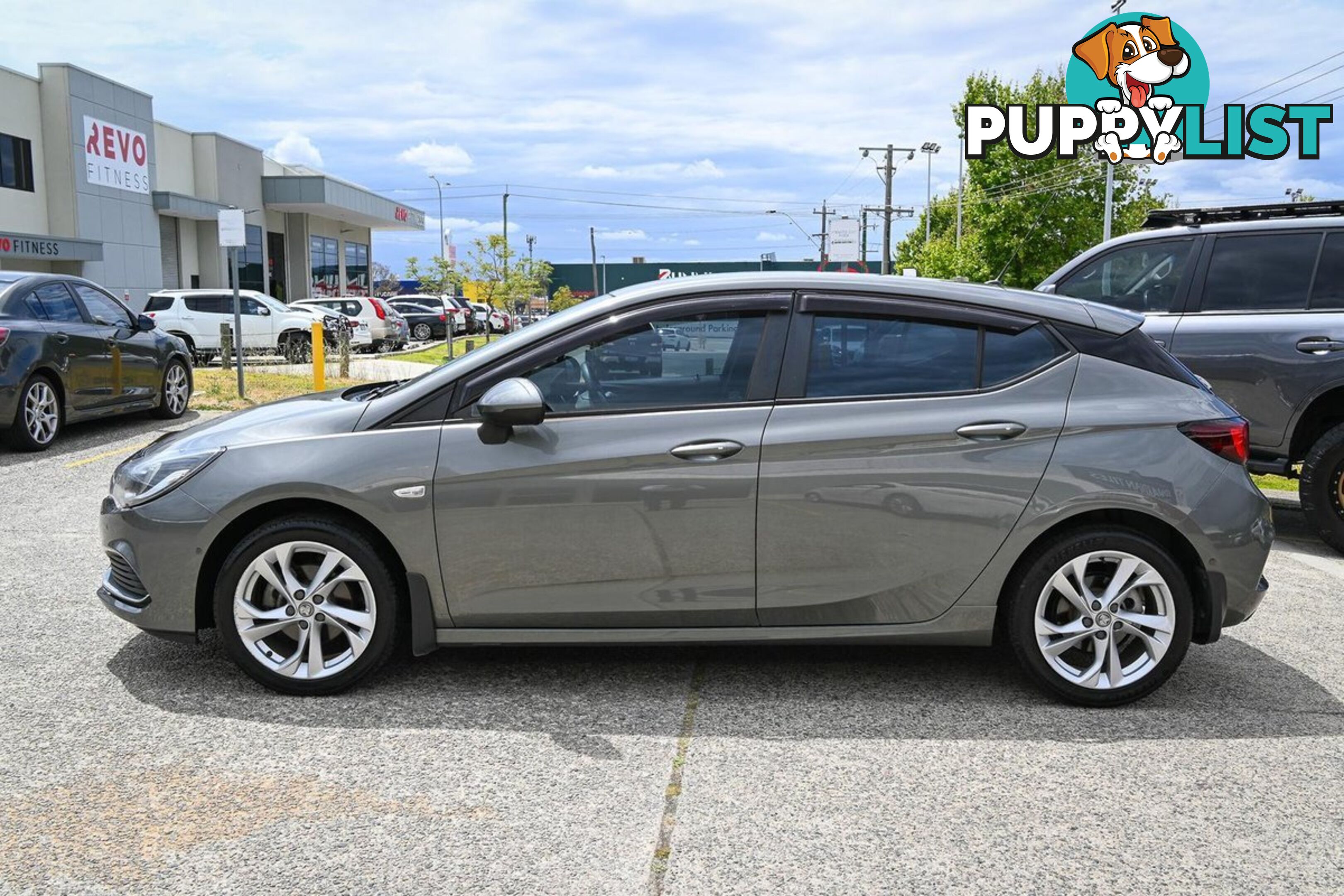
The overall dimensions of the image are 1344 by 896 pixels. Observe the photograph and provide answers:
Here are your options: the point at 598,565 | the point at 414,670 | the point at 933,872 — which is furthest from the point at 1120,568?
the point at 414,670

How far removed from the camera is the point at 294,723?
4.05 m

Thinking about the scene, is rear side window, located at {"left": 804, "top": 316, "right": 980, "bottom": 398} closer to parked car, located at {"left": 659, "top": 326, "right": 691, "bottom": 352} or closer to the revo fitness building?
parked car, located at {"left": 659, "top": 326, "right": 691, "bottom": 352}

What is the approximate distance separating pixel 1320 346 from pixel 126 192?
3601cm

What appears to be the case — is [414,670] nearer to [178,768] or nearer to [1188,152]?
[178,768]

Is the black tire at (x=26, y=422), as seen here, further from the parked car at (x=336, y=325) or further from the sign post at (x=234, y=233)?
the parked car at (x=336, y=325)

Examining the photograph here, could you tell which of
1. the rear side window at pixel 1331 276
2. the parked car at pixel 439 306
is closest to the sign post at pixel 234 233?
the rear side window at pixel 1331 276

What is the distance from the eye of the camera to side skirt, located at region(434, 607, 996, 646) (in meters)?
4.24

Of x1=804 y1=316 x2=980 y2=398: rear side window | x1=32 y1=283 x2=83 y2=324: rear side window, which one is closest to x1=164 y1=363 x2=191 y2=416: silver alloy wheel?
x1=32 y1=283 x2=83 y2=324: rear side window

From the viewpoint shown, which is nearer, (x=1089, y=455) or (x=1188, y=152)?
(x=1089, y=455)

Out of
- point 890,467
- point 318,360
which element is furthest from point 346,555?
point 318,360

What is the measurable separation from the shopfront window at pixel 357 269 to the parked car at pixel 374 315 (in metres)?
29.1

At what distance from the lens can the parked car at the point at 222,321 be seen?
24.9 m

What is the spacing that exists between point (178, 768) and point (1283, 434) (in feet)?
21.3

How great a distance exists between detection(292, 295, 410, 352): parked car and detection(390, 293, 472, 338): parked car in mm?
7929
